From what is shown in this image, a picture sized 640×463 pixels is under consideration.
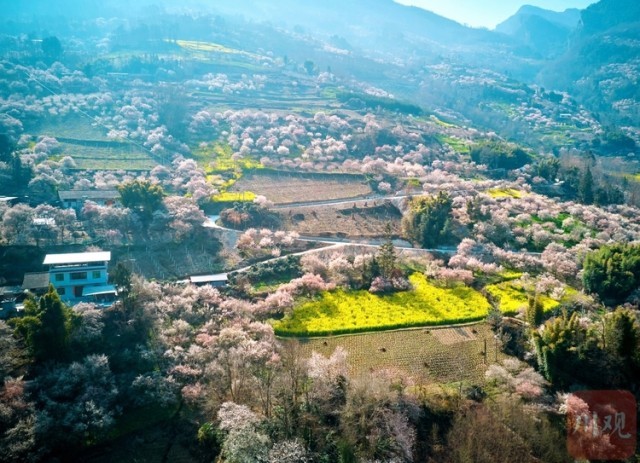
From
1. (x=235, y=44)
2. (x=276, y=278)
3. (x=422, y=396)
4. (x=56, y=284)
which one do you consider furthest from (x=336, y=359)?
(x=235, y=44)

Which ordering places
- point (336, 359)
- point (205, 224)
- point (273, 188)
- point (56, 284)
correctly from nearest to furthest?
point (336, 359), point (56, 284), point (205, 224), point (273, 188)

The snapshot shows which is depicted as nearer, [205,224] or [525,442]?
[525,442]

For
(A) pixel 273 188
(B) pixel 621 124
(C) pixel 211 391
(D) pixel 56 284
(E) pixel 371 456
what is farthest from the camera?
(B) pixel 621 124

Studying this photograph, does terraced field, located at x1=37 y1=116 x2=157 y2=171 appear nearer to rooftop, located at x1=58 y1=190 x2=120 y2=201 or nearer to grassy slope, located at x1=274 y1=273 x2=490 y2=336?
rooftop, located at x1=58 y1=190 x2=120 y2=201

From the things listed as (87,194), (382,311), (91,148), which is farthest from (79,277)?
(91,148)

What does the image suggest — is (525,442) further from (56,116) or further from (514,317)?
(56,116)

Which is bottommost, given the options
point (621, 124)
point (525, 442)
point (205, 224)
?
point (205, 224)
